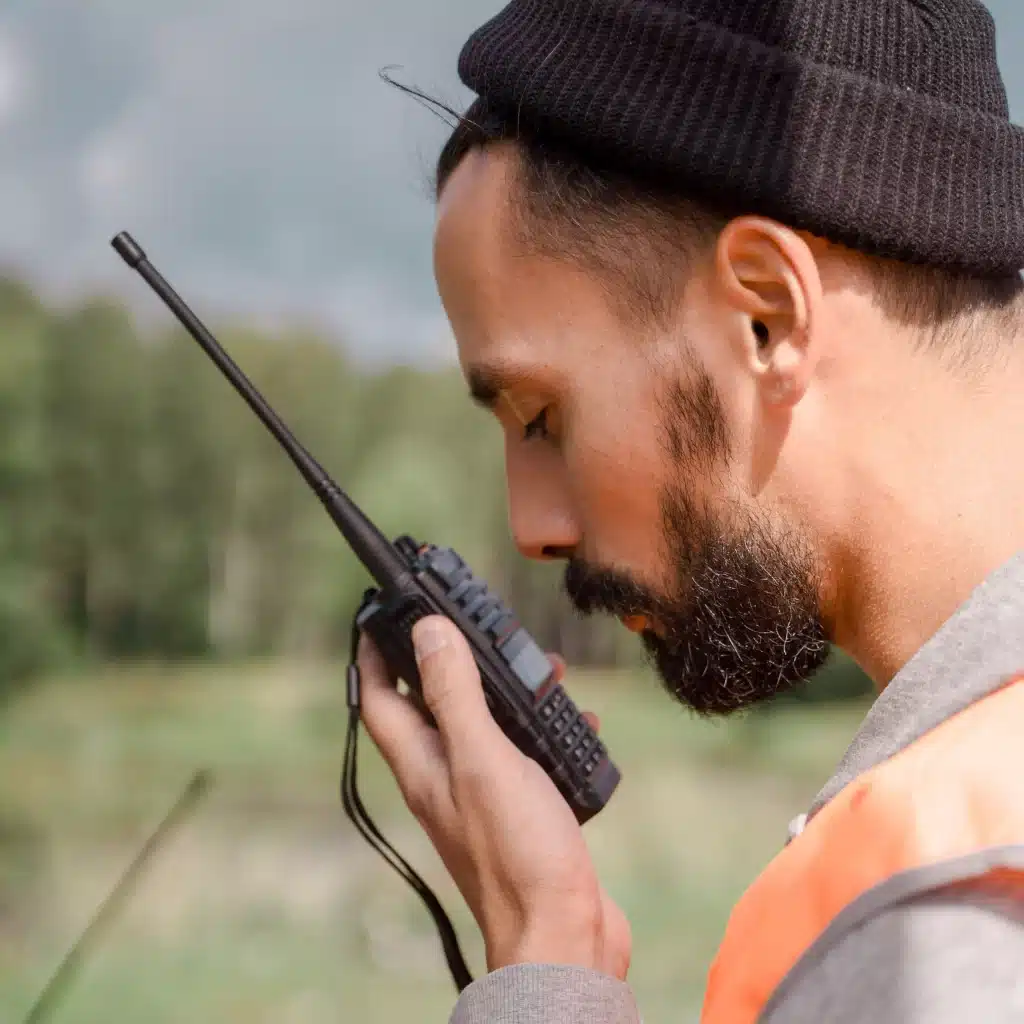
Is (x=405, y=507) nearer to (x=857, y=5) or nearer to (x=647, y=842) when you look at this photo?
(x=647, y=842)

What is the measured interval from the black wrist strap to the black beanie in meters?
0.56

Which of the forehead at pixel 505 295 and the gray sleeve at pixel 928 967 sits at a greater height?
the forehead at pixel 505 295

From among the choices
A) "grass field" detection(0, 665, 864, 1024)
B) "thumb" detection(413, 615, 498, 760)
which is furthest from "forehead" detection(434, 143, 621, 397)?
"grass field" detection(0, 665, 864, 1024)

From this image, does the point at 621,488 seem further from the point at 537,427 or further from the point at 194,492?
the point at 194,492

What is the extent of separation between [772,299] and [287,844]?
12.2 meters

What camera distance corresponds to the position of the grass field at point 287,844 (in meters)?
8.68

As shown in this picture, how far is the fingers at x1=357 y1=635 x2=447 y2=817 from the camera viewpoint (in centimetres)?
124

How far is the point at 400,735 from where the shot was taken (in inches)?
49.8

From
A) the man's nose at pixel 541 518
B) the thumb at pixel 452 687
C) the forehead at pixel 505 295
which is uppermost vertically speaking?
the forehead at pixel 505 295

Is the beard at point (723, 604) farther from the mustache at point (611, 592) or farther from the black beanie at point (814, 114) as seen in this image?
the black beanie at point (814, 114)

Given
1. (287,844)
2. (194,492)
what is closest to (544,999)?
(287,844)

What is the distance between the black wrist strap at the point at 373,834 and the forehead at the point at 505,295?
328 mm

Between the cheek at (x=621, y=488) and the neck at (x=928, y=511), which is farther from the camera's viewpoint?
the cheek at (x=621, y=488)

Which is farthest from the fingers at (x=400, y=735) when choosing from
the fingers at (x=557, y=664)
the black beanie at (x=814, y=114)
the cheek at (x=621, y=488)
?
the black beanie at (x=814, y=114)
